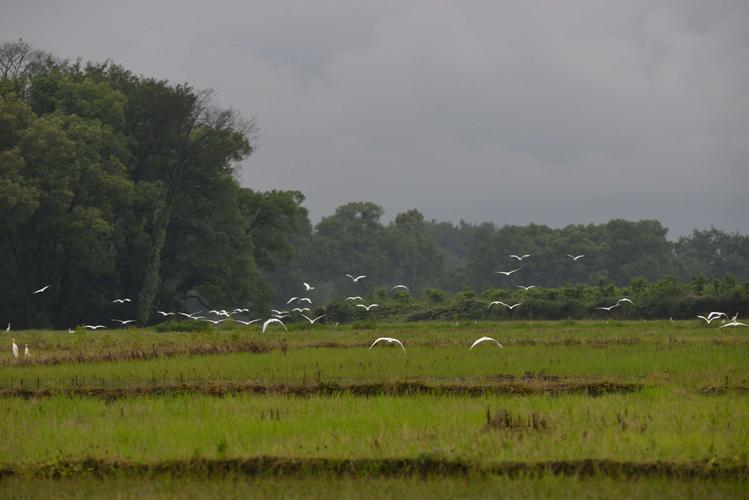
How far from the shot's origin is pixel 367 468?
812 cm

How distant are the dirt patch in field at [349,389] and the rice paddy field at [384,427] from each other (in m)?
0.03

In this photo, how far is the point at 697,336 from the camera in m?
Result: 20.1

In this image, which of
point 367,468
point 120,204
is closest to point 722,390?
point 367,468

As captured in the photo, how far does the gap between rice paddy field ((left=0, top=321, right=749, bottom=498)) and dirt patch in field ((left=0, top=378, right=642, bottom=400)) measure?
28 mm

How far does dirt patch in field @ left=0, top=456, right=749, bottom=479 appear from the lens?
7758 millimetres

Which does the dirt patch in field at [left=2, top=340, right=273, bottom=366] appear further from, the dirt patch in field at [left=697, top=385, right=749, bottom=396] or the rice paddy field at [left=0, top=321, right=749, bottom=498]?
the dirt patch in field at [left=697, top=385, right=749, bottom=396]

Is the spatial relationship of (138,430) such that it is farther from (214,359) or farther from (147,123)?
(147,123)

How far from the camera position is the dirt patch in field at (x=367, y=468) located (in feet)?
A: 25.5

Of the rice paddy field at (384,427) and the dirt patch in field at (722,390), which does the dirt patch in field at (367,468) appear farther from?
the dirt patch in field at (722,390)

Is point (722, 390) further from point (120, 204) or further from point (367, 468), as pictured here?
point (120, 204)

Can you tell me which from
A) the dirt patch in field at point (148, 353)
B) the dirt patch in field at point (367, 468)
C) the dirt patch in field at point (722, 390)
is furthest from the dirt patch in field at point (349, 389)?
the dirt patch in field at point (148, 353)

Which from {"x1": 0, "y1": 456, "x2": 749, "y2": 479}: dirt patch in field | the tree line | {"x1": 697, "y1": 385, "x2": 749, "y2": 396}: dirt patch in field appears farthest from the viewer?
the tree line

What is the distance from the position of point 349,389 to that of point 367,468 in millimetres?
4250

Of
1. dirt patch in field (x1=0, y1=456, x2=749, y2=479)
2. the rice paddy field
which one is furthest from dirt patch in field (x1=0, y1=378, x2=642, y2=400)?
dirt patch in field (x1=0, y1=456, x2=749, y2=479)
